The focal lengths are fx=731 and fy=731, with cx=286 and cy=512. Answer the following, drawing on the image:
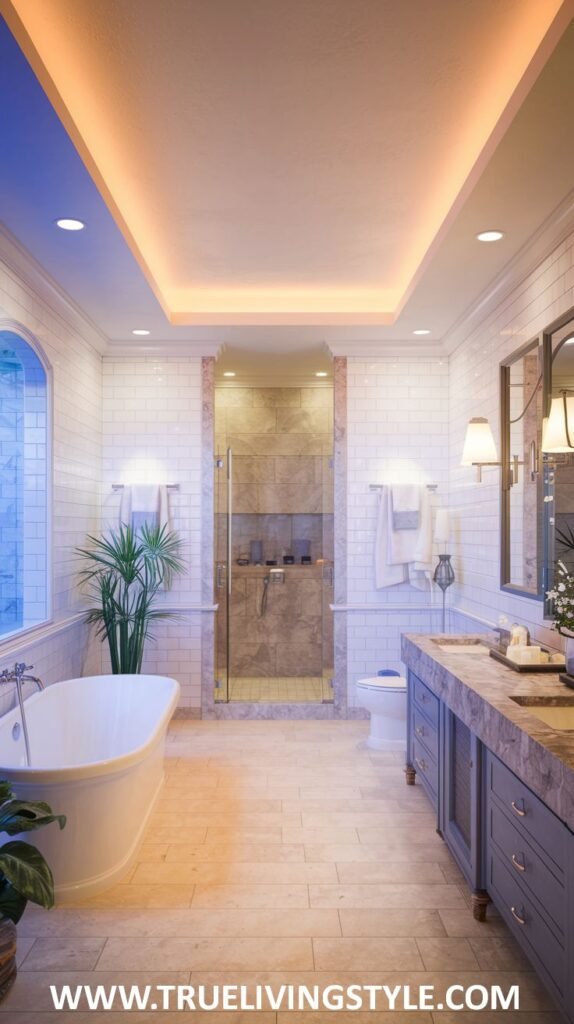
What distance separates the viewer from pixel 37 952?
2549 mm

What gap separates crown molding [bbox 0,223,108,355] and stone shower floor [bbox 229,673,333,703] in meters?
2.83

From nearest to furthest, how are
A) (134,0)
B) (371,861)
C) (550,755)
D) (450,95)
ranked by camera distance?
(550,755) < (134,0) < (450,95) < (371,861)

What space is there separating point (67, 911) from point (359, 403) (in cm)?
394

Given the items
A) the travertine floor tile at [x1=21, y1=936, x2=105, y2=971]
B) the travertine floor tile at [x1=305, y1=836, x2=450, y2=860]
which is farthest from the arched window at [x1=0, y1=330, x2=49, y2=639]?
the travertine floor tile at [x1=305, y1=836, x2=450, y2=860]

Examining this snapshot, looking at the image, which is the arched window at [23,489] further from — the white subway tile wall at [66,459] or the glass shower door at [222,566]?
the glass shower door at [222,566]

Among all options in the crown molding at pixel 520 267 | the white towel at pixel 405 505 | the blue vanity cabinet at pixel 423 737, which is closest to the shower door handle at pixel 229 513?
the white towel at pixel 405 505

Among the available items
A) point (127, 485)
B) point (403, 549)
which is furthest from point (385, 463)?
point (127, 485)

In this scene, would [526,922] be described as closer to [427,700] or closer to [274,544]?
[427,700]

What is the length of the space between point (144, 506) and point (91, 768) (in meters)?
2.85

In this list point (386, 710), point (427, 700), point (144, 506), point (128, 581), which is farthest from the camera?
point (144, 506)

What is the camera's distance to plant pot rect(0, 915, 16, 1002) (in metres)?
2.33

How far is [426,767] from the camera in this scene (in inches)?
142

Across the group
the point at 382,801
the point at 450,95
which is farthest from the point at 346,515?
the point at 450,95

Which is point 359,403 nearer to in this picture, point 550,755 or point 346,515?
point 346,515
